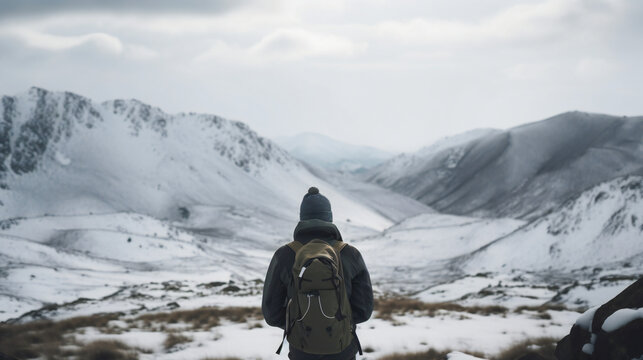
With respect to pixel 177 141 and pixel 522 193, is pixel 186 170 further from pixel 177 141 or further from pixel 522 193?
pixel 522 193

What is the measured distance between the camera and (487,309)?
17.5m

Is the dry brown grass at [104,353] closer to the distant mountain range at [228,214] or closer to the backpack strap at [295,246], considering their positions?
the backpack strap at [295,246]

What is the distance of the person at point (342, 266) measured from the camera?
500 centimetres

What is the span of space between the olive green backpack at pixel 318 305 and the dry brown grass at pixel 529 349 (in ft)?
18.5

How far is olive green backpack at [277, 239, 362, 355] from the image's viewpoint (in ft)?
14.9

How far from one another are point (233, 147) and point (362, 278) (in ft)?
582

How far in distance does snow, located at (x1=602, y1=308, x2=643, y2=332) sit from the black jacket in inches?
120

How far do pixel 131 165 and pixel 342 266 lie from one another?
14524cm

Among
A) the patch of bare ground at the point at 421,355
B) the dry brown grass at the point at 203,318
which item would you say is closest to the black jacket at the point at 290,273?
the patch of bare ground at the point at 421,355

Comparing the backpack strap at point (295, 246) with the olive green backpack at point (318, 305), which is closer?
the olive green backpack at point (318, 305)

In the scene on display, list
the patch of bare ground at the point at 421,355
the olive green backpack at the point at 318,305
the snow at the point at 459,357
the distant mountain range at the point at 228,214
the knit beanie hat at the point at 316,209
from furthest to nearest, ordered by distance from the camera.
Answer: the distant mountain range at the point at 228,214, the patch of bare ground at the point at 421,355, the snow at the point at 459,357, the knit beanie hat at the point at 316,209, the olive green backpack at the point at 318,305

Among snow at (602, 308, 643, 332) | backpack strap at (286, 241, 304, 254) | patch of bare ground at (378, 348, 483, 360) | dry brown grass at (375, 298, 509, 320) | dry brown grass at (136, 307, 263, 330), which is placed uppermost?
backpack strap at (286, 241, 304, 254)

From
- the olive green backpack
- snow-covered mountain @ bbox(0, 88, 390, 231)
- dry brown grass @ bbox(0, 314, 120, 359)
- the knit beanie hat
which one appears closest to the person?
the knit beanie hat

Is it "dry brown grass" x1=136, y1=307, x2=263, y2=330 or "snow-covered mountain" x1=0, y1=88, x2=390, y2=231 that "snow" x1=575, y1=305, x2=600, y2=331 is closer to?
"dry brown grass" x1=136, y1=307, x2=263, y2=330
